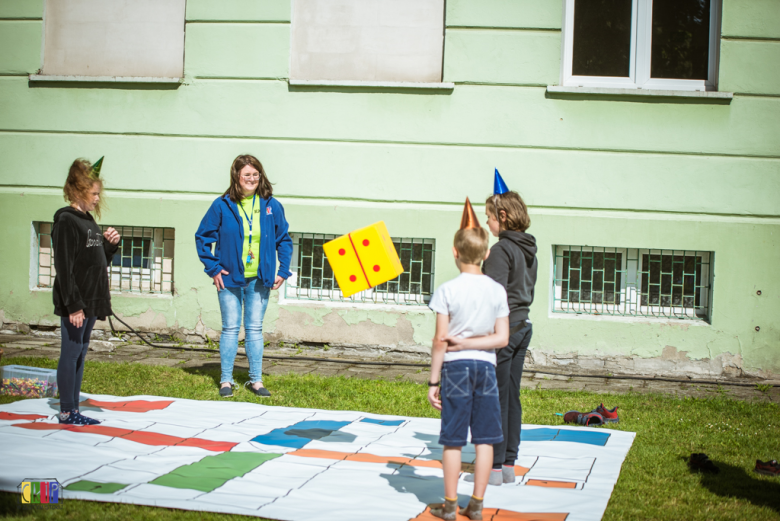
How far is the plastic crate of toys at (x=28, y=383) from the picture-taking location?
18.6ft

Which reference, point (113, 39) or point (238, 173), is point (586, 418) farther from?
point (113, 39)

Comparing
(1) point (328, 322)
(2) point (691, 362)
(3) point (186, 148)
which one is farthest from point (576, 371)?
(3) point (186, 148)

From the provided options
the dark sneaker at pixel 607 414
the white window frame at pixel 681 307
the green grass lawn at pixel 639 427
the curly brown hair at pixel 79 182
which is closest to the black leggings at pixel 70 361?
the curly brown hair at pixel 79 182

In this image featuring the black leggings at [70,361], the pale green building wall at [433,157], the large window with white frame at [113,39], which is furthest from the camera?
the large window with white frame at [113,39]

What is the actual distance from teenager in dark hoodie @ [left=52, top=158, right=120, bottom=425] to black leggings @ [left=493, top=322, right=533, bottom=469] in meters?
2.75

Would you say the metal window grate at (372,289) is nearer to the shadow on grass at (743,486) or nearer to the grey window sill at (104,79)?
the grey window sill at (104,79)

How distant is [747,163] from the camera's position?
7.48 m

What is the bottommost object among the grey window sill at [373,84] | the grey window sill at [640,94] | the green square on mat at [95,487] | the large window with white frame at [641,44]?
the green square on mat at [95,487]

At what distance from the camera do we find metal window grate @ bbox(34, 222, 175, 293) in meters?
8.52

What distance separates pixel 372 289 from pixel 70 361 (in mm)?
3928

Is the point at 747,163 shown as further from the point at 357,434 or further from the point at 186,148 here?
the point at 186,148

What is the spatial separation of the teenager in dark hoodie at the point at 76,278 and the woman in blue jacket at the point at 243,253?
43.5 inches

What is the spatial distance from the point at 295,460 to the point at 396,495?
80 centimetres

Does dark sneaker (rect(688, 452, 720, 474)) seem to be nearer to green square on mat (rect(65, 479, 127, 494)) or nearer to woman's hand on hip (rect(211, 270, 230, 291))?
green square on mat (rect(65, 479, 127, 494))
